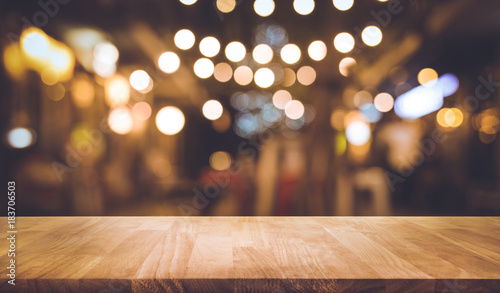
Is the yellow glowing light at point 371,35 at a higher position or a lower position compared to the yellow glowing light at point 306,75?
higher

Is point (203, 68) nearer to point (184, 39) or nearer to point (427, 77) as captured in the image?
point (184, 39)

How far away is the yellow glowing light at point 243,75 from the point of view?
2883mm

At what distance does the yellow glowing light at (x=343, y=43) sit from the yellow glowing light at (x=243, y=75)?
0.89m

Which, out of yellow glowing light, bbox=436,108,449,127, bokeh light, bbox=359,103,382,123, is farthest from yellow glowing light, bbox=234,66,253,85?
yellow glowing light, bbox=436,108,449,127

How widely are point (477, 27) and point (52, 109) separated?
10.6ft

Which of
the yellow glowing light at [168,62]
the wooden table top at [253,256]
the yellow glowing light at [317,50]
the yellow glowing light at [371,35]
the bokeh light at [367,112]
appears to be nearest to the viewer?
the wooden table top at [253,256]

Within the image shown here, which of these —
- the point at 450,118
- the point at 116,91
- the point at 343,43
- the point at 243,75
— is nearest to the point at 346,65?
the point at 343,43

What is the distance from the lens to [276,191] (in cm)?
259

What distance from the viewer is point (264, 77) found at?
279cm

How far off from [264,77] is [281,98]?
238 mm

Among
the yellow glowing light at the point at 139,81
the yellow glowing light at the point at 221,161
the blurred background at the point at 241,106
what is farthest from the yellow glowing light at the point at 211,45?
the yellow glowing light at the point at 139,81

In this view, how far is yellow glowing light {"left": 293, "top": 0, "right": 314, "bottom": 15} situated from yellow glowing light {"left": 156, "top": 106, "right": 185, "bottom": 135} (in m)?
1.36

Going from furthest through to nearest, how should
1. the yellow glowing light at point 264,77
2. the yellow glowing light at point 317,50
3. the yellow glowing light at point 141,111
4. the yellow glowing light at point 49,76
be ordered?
the yellow glowing light at point 141,111
the yellow glowing light at point 264,77
the yellow glowing light at point 49,76
the yellow glowing light at point 317,50

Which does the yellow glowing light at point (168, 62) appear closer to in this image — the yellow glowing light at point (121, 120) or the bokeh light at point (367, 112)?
the yellow glowing light at point (121, 120)
